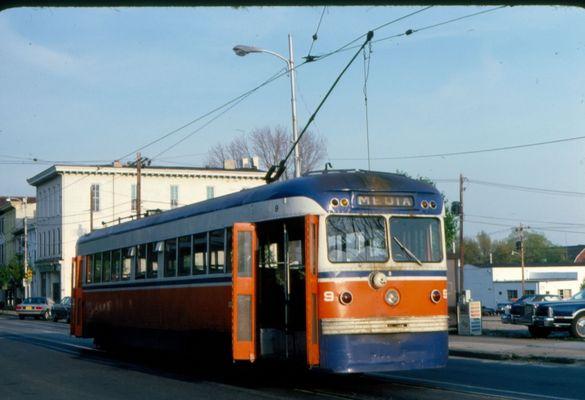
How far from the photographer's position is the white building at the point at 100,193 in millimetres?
70688

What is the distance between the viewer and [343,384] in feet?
42.6

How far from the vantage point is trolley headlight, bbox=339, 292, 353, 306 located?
11578mm

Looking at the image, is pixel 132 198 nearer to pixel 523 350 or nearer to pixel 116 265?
pixel 116 265

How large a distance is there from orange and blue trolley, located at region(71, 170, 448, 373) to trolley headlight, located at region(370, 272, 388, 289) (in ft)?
0.04

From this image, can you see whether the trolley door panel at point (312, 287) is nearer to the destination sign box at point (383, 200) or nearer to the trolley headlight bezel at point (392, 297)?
the destination sign box at point (383, 200)

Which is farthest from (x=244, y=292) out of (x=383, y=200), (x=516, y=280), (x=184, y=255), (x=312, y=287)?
(x=516, y=280)

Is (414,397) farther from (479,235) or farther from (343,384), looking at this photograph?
(479,235)

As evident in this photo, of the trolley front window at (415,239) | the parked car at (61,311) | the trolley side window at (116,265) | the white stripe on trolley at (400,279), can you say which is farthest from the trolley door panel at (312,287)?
the parked car at (61,311)

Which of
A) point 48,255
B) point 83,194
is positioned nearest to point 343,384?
point 83,194

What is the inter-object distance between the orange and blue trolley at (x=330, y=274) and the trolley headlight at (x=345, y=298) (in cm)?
1

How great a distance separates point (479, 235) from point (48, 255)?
79.2m

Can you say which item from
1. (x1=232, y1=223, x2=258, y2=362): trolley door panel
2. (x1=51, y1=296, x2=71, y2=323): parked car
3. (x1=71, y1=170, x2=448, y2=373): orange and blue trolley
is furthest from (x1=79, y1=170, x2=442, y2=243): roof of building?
(x1=51, y1=296, x2=71, y2=323): parked car

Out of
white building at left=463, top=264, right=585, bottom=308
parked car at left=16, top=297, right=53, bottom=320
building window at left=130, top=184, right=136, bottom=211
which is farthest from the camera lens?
white building at left=463, top=264, right=585, bottom=308

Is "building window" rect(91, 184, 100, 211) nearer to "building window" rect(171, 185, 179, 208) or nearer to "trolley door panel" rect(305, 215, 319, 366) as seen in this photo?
"building window" rect(171, 185, 179, 208)
